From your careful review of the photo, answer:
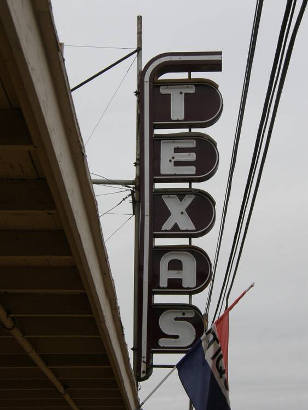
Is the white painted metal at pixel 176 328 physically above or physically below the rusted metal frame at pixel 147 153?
below

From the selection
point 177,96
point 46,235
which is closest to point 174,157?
point 177,96

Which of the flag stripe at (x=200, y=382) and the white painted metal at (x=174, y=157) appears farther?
the white painted metal at (x=174, y=157)

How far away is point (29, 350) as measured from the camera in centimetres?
769

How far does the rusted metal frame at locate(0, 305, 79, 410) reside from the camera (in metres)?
6.73

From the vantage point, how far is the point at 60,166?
13.7ft

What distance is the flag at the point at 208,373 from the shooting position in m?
7.32

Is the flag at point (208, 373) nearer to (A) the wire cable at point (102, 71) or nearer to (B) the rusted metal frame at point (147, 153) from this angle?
(B) the rusted metal frame at point (147, 153)

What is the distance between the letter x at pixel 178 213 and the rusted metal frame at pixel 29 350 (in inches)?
176

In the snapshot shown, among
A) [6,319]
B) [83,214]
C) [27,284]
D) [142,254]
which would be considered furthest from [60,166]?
[142,254]

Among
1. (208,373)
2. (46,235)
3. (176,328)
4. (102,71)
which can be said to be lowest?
(176,328)

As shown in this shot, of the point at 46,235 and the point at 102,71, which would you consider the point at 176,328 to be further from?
the point at 46,235

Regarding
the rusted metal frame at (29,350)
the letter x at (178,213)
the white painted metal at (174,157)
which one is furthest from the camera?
the white painted metal at (174,157)

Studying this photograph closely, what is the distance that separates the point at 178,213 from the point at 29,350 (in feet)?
21.5

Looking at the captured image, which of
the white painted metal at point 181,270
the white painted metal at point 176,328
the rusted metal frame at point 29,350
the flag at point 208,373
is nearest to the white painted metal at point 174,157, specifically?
the white painted metal at point 181,270
